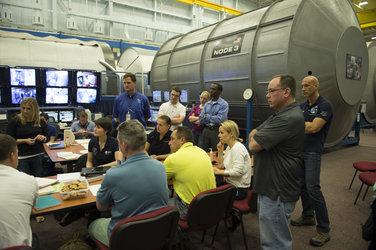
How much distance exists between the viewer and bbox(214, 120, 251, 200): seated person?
2.64m

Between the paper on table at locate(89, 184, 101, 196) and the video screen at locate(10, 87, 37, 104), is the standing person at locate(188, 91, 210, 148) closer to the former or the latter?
the paper on table at locate(89, 184, 101, 196)

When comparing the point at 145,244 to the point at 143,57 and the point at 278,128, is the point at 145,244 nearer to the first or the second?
the point at 278,128

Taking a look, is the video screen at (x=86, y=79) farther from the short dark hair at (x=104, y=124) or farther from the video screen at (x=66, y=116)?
the short dark hair at (x=104, y=124)

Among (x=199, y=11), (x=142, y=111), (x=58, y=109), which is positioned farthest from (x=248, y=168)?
(x=199, y=11)

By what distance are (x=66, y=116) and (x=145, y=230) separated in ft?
21.5

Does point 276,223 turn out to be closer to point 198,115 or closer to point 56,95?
point 198,115

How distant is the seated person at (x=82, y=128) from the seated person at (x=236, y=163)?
11.1ft

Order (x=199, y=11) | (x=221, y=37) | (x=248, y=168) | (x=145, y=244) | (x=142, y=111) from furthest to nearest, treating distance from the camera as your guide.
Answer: (x=199, y=11), (x=221, y=37), (x=142, y=111), (x=248, y=168), (x=145, y=244)

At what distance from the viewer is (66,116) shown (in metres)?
7.17

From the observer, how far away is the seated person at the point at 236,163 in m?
2.64

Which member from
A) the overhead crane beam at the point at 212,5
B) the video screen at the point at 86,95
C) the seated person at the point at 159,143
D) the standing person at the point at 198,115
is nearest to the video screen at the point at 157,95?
the video screen at the point at 86,95

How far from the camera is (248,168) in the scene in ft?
8.82

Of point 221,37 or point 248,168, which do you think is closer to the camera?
point 248,168

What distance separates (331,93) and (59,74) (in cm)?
716
